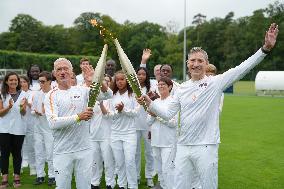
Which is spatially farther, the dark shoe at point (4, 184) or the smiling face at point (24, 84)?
the smiling face at point (24, 84)

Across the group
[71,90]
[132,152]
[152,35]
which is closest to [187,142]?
[71,90]

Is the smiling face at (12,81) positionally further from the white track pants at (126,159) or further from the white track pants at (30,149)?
the white track pants at (126,159)

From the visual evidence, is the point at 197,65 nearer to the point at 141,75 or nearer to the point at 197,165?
the point at 197,165

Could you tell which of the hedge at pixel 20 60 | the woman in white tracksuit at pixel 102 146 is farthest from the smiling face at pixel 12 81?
the hedge at pixel 20 60

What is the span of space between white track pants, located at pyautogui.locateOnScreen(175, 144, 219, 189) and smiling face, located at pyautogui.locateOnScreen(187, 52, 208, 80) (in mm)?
990

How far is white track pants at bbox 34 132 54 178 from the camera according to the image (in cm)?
947

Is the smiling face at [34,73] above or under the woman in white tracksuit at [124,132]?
above

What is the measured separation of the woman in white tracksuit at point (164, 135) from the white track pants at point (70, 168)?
2.19 m

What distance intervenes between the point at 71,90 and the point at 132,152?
108 inches

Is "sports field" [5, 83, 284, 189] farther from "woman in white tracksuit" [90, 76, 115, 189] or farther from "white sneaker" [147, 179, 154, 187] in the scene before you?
"woman in white tracksuit" [90, 76, 115, 189]

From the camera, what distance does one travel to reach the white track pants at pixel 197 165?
212 inches

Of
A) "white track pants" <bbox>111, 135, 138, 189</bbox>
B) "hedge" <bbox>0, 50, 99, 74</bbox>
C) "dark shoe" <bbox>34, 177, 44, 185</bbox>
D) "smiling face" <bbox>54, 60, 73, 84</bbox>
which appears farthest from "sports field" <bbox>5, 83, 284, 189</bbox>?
"hedge" <bbox>0, 50, 99, 74</bbox>

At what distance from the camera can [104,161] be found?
8977 mm

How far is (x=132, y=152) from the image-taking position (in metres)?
8.55
